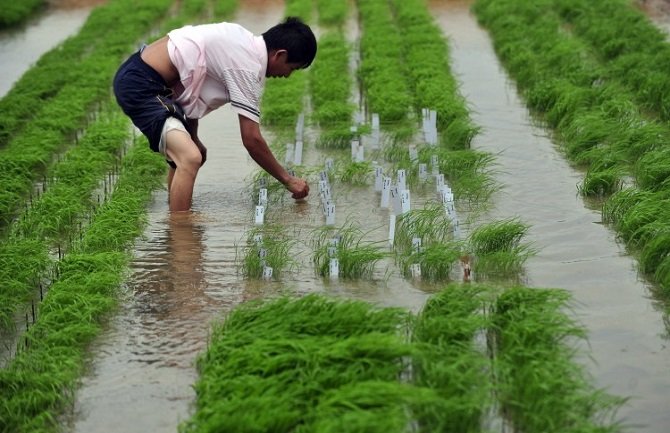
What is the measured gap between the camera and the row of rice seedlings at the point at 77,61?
923 cm

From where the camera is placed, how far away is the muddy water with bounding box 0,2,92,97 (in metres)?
11.6

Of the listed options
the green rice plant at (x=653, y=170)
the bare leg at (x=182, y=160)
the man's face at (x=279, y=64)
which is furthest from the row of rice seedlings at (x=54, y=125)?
the green rice plant at (x=653, y=170)

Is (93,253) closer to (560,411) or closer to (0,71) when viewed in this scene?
(560,411)

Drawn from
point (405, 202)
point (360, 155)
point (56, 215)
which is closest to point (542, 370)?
point (405, 202)

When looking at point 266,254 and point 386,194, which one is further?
point 386,194

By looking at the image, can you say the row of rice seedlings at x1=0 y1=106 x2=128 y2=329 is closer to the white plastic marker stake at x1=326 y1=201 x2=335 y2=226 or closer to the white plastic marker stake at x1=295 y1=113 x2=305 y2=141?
the white plastic marker stake at x1=295 y1=113 x2=305 y2=141

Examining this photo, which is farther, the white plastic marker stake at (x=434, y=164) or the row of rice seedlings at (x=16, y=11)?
the row of rice seedlings at (x=16, y=11)

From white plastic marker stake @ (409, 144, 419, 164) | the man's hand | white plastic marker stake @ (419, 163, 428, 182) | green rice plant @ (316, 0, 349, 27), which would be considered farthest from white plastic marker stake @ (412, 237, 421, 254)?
green rice plant @ (316, 0, 349, 27)

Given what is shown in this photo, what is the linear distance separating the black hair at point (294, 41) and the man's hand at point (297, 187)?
0.77 metres

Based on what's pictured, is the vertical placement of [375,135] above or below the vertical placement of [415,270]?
above

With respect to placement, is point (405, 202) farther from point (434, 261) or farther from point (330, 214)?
point (434, 261)

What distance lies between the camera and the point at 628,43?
10688 mm

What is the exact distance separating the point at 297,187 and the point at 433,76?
11.5 feet

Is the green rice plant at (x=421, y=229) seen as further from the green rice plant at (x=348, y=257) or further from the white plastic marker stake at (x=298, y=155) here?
the white plastic marker stake at (x=298, y=155)
